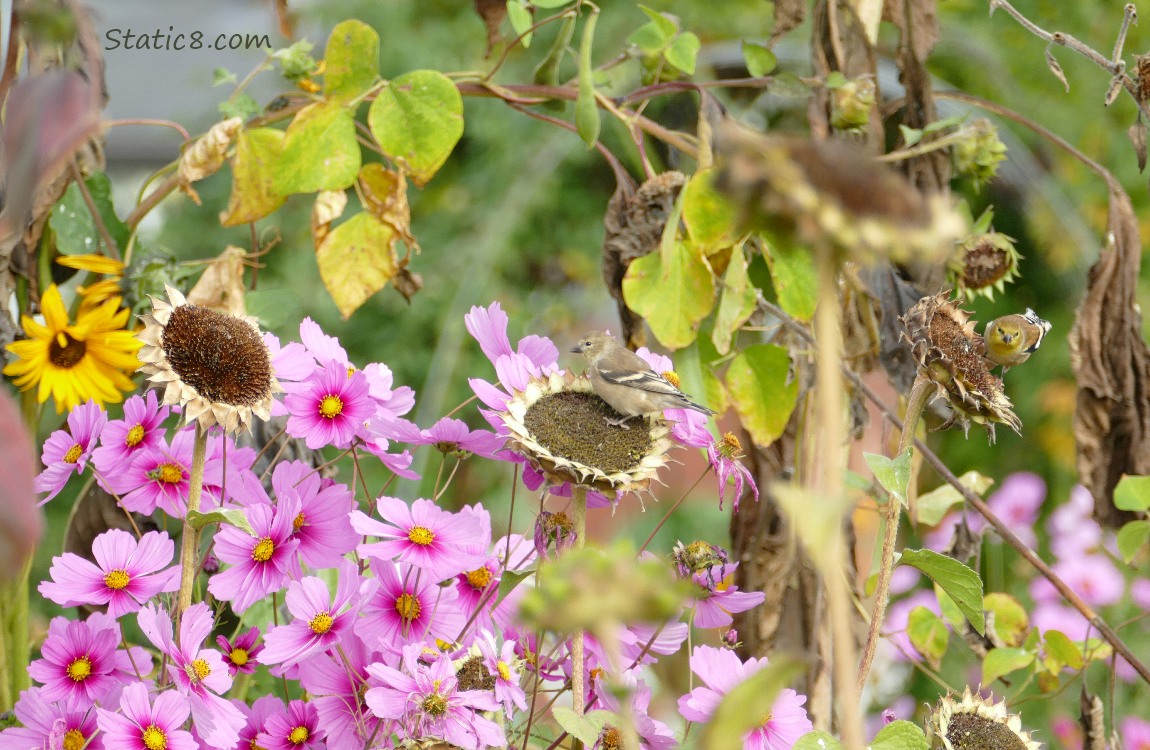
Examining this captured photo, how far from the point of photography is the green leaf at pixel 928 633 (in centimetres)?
84

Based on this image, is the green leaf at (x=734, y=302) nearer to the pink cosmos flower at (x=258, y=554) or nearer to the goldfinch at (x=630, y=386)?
the goldfinch at (x=630, y=386)

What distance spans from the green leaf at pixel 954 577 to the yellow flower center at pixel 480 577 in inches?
8.7

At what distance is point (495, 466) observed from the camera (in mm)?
1721

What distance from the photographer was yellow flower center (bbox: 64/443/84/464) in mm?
583

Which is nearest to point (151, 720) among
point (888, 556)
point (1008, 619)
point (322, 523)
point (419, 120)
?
point (322, 523)

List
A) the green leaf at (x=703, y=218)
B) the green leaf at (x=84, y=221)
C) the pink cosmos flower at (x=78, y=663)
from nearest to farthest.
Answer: the pink cosmos flower at (x=78, y=663)
the green leaf at (x=703, y=218)
the green leaf at (x=84, y=221)

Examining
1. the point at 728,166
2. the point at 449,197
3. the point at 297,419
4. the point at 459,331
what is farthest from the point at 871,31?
the point at 449,197

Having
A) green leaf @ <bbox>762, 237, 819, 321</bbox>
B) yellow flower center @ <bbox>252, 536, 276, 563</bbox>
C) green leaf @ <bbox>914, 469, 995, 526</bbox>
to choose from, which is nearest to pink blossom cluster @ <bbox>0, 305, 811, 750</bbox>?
yellow flower center @ <bbox>252, 536, 276, 563</bbox>

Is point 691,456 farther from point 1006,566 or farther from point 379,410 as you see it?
point 379,410

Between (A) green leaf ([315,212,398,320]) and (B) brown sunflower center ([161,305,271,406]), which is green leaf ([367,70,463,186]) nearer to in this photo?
(A) green leaf ([315,212,398,320])

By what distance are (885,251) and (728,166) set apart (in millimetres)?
41

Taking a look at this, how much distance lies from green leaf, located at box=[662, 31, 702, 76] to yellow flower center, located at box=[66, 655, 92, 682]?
1.96ft

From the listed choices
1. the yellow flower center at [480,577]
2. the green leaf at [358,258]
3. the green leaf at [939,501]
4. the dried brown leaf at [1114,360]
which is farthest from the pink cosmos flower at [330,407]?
the dried brown leaf at [1114,360]

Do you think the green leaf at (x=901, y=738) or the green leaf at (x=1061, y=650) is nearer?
the green leaf at (x=901, y=738)
